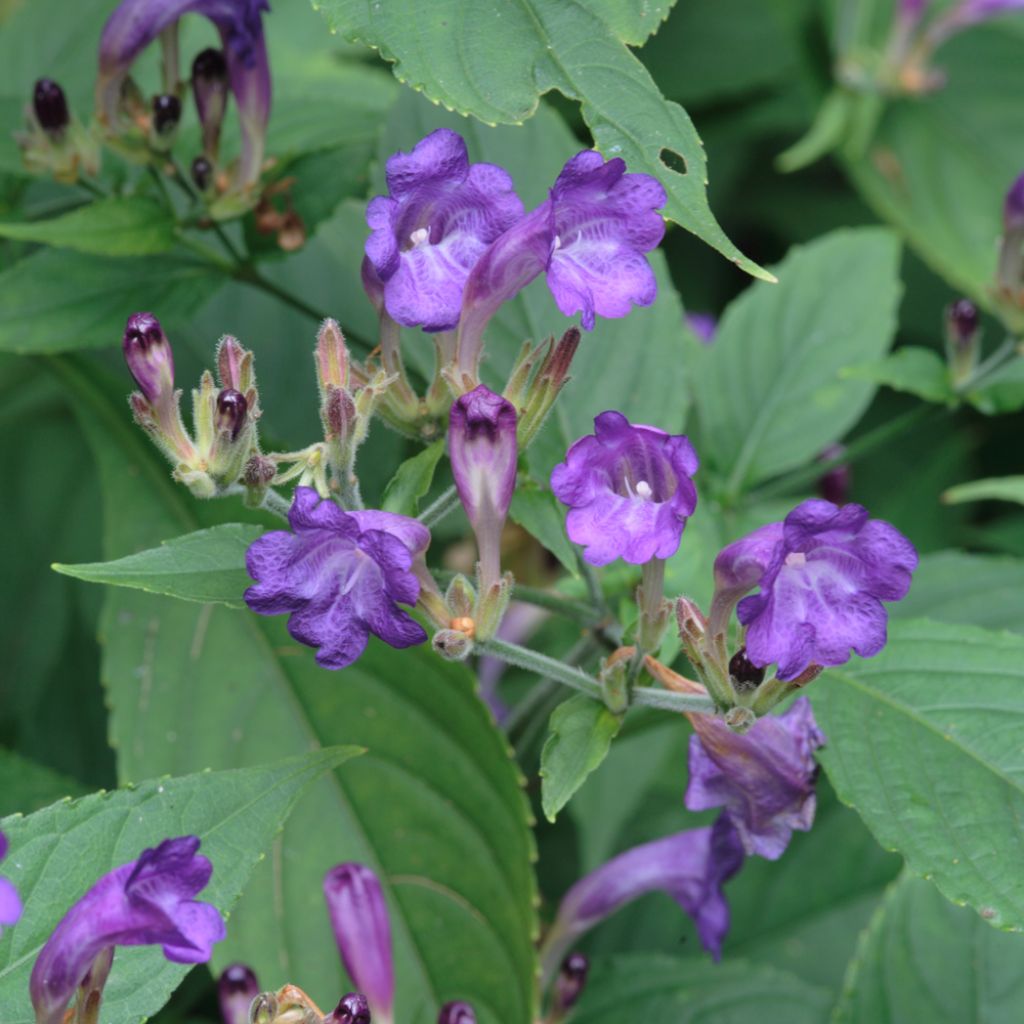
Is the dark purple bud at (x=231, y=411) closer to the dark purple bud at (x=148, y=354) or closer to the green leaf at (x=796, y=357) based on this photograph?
the dark purple bud at (x=148, y=354)

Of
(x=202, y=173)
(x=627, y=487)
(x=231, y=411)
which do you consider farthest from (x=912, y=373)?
(x=231, y=411)

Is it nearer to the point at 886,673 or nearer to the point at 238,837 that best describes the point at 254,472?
the point at 238,837

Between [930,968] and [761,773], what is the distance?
0.52 meters

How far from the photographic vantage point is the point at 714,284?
9.25 feet

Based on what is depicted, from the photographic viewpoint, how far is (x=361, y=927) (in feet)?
4.25

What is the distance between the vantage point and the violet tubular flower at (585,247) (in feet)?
3.59

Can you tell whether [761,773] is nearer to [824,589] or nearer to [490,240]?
[824,589]

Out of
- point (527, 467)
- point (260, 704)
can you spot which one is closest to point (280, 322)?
point (260, 704)

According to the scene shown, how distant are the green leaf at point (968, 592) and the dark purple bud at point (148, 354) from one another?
3.21ft

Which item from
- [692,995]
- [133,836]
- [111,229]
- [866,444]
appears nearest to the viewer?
[133,836]

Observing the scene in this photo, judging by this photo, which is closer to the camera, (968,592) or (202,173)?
(202,173)

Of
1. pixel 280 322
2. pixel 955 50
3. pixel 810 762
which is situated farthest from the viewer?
pixel 955 50

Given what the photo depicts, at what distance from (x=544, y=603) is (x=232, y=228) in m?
0.84

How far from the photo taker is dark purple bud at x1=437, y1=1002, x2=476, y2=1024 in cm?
128
